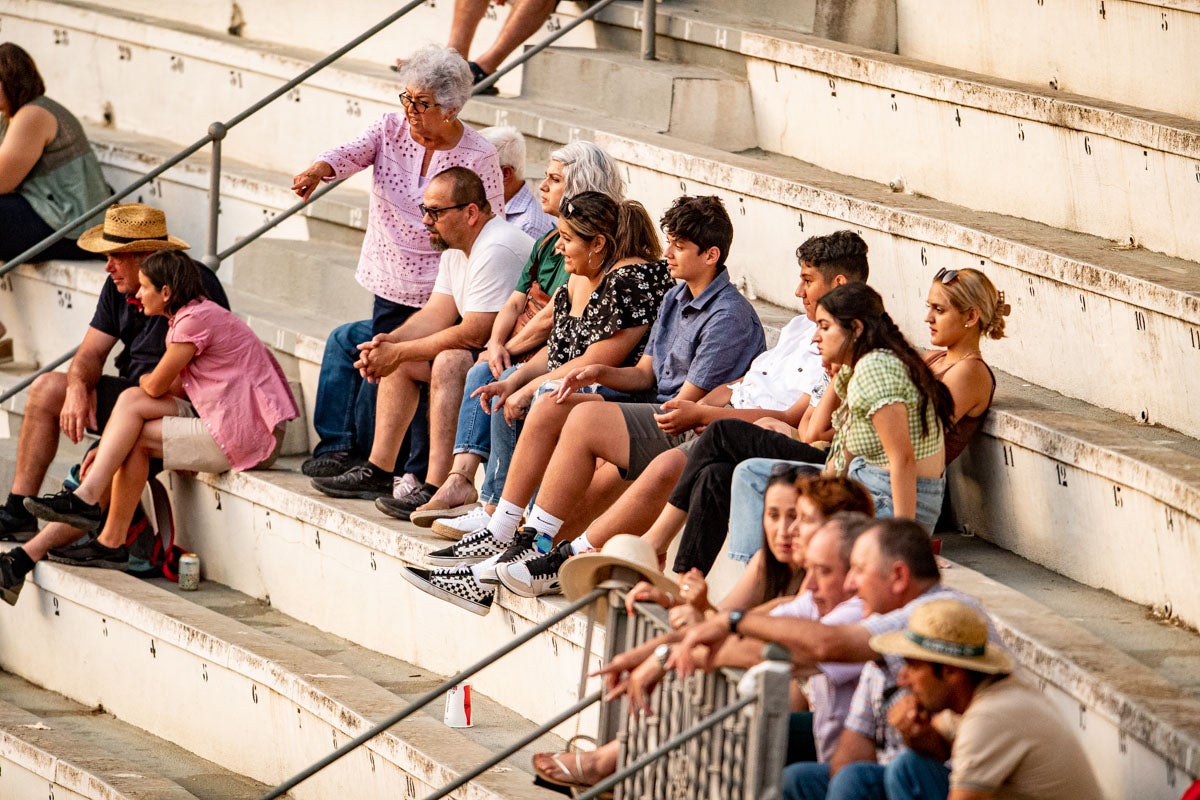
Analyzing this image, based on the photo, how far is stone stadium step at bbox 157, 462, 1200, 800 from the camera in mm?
3654

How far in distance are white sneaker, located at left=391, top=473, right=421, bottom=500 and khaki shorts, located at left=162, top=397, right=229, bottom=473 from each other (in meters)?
0.76

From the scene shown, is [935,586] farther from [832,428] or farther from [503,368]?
[503,368]

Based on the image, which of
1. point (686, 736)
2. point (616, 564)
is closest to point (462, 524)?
point (616, 564)

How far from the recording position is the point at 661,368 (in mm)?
5266

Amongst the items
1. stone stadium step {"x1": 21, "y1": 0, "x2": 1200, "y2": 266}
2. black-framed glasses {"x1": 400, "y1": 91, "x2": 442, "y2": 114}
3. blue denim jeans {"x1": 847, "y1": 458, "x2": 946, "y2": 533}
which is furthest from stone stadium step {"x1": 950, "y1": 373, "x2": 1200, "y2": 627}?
black-framed glasses {"x1": 400, "y1": 91, "x2": 442, "y2": 114}

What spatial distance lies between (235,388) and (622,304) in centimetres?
162

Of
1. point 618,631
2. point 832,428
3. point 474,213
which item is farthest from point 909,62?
point 618,631

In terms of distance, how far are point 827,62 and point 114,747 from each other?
134 inches

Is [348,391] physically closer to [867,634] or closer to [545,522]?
[545,522]

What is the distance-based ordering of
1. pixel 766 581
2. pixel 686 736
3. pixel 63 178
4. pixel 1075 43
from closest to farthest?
pixel 686 736, pixel 766 581, pixel 1075 43, pixel 63 178

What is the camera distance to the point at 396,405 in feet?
19.5

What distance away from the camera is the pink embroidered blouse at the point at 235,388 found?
621 cm

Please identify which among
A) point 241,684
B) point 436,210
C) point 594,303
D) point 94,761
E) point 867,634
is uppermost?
point 436,210

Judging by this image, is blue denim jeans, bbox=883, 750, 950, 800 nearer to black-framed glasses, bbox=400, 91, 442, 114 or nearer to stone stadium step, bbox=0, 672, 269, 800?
stone stadium step, bbox=0, 672, 269, 800
